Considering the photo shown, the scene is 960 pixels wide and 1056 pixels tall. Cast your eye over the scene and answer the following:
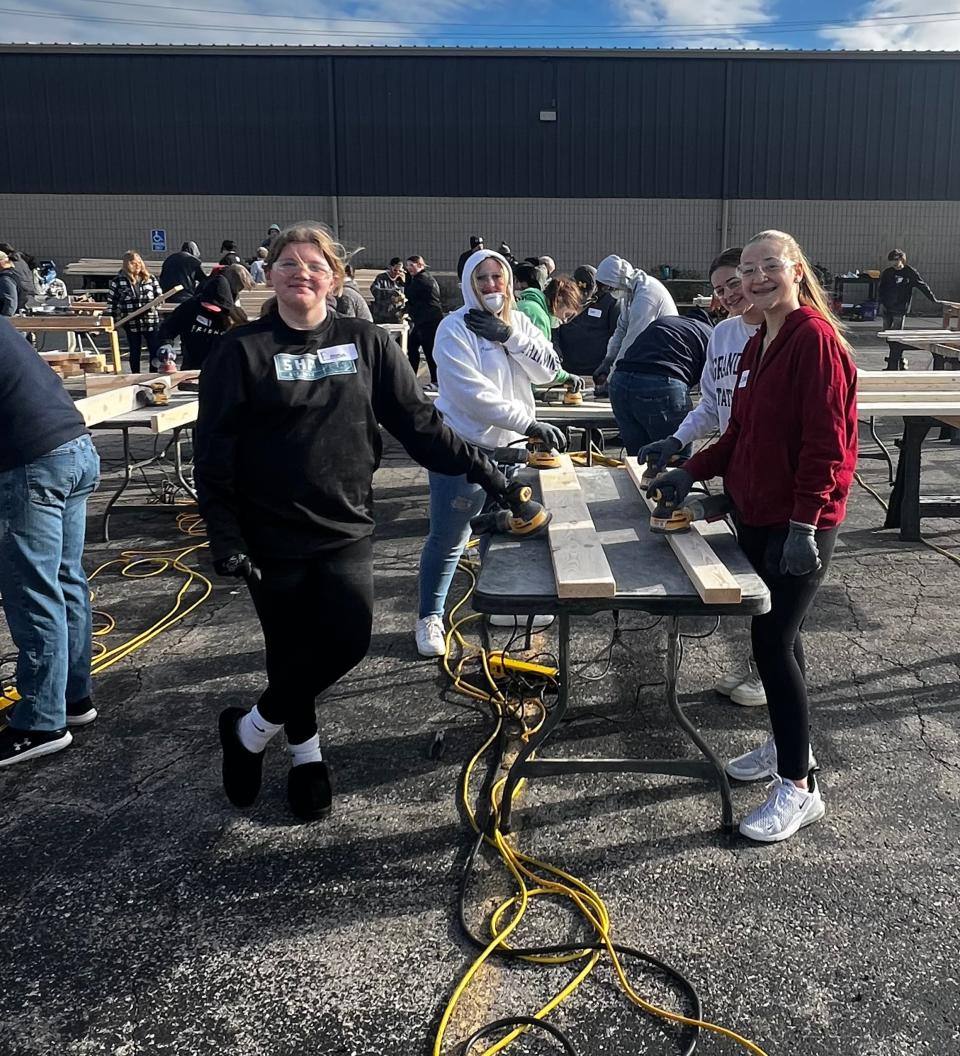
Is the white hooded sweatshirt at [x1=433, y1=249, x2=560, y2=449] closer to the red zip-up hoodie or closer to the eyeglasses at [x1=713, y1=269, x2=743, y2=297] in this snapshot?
the eyeglasses at [x1=713, y1=269, x2=743, y2=297]

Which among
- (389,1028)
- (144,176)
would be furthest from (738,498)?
(144,176)

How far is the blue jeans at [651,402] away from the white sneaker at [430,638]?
Answer: 5.52 ft

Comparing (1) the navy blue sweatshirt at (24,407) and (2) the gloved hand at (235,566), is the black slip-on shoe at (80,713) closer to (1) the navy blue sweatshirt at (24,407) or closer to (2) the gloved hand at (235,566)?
(1) the navy blue sweatshirt at (24,407)

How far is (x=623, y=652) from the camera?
441 centimetres

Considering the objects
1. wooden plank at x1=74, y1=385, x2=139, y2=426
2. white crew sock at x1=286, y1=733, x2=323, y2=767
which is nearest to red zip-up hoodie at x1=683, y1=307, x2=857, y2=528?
white crew sock at x1=286, y1=733, x2=323, y2=767

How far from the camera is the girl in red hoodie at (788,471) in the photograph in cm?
257

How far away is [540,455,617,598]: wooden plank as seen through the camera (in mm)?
2547

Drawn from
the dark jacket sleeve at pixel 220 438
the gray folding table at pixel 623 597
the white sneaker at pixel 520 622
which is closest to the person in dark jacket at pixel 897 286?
the white sneaker at pixel 520 622

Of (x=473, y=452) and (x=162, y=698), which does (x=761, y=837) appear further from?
(x=162, y=698)

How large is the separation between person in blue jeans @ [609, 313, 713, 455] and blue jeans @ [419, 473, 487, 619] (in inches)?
52.0

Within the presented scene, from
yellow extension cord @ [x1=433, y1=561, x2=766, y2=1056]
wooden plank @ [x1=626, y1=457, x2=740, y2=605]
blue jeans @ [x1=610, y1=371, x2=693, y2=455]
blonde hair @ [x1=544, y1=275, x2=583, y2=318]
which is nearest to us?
yellow extension cord @ [x1=433, y1=561, x2=766, y2=1056]

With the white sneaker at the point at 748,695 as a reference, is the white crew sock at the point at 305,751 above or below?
above

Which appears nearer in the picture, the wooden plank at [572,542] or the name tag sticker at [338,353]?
the wooden plank at [572,542]

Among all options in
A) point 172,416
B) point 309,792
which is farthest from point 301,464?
point 172,416
